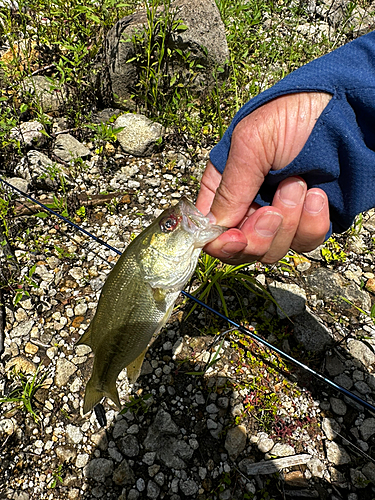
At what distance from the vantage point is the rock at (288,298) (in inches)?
141

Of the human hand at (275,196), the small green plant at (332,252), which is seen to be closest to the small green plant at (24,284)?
the human hand at (275,196)

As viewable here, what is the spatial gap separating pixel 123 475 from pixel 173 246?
6.12ft

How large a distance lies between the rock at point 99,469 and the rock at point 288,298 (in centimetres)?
184

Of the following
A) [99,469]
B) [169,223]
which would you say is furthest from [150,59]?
[99,469]

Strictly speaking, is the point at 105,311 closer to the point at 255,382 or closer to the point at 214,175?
the point at 214,175

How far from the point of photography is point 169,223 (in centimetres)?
219

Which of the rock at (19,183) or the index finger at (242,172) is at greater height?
the index finger at (242,172)

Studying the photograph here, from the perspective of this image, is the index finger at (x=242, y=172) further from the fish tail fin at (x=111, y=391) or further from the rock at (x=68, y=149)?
the rock at (x=68, y=149)

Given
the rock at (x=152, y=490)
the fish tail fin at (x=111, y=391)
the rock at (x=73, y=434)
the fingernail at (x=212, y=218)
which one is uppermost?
the fingernail at (x=212, y=218)

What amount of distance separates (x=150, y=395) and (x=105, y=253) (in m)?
1.49

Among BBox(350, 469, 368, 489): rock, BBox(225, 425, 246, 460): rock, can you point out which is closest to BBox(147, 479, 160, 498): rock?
BBox(225, 425, 246, 460): rock

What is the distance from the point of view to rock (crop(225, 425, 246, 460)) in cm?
301

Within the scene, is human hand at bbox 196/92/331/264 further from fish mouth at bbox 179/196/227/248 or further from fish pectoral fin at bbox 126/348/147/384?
fish pectoral fin at bbox 126/348/147/384

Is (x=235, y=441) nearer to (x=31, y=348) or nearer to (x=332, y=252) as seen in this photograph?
(x=31, y=348)
